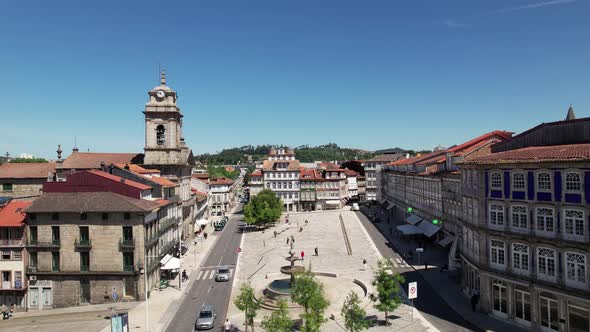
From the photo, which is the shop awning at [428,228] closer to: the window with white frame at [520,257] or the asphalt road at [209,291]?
the window with white frame at [520,257]

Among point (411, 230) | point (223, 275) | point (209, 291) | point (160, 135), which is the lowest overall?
point (209, 291)

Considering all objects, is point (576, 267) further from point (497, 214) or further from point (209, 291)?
point (209, 291)

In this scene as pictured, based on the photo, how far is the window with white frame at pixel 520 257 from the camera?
31.8 meters

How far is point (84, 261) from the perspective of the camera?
4203 cm

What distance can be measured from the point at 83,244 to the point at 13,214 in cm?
889

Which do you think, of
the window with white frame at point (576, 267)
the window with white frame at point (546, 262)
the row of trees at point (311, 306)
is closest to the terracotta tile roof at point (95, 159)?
the row of trees at point (311, 306)

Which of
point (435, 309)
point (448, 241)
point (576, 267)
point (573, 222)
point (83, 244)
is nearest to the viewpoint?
point (576, 267)

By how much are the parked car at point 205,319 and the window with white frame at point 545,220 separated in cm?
2681

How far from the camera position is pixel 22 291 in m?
41.8

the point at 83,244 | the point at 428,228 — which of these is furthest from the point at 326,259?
the point at 83,244

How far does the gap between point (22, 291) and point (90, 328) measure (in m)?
12.3

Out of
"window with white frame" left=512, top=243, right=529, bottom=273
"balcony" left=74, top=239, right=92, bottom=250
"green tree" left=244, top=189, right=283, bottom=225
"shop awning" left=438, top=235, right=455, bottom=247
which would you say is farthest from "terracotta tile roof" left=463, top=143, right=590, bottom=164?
"green tree" left=244, top=189, right=283, bottom=225

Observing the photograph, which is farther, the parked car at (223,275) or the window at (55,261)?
the parked car at (223,275)

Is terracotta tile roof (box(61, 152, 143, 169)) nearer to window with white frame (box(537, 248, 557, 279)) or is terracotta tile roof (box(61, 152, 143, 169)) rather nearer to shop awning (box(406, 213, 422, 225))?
shop awning (box(406, 213, 422, 225))
